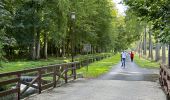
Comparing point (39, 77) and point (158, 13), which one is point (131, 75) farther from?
point (39, 77)

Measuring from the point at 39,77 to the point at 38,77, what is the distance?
0.30ft

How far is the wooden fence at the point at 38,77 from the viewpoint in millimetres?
11807

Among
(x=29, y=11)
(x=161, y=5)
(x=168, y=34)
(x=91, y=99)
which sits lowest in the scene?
(x=91, y=99)

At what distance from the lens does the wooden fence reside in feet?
38.7

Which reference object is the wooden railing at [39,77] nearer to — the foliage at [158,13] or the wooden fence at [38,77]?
the wooden fence at [38,77]

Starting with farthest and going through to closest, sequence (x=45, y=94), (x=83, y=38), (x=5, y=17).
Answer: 1. (x=83, y=38)
2. (x=5, y=17)
3. (x=45, y=94)

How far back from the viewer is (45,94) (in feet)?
48.0

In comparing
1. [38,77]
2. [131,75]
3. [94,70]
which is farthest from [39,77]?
[94,70]

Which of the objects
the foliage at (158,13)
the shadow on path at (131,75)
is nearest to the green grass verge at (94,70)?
the shadow on path at (131,75)

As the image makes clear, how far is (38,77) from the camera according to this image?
14.5m

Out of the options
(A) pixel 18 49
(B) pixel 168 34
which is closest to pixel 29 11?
(A) pixel 18 49

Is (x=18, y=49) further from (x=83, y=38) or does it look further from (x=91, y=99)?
(x=91, y=99)

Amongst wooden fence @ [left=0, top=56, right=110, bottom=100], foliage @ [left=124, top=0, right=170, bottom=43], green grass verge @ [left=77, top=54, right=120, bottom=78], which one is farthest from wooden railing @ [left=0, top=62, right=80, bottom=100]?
green grass verge @ [left=77, top=54, right=120, bottom=78]

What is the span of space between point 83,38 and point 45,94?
156 feet
